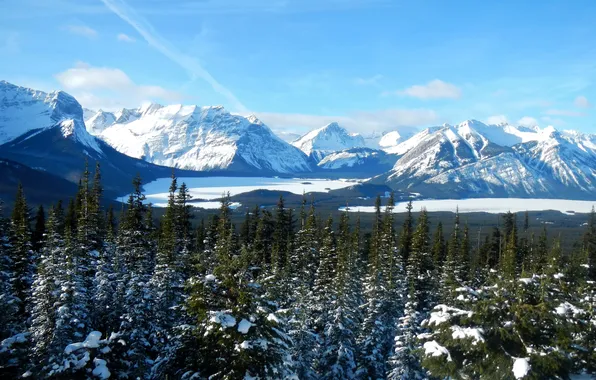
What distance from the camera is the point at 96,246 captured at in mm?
48500

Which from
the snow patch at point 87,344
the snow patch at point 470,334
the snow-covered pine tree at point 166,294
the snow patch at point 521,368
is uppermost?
the snow patch at point 470,334

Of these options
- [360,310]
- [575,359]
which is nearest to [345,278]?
[360,310]

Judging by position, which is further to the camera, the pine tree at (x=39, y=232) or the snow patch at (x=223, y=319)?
the pine tree at (x=39, y=232)

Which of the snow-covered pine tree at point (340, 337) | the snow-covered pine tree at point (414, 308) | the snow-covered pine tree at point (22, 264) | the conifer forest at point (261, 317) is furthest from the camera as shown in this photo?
the snow-covered pine tree at point (22, 264)

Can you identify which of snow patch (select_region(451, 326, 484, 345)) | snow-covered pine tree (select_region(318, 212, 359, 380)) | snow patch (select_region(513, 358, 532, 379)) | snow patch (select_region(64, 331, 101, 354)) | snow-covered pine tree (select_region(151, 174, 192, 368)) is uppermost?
snow patch (select_region(451, 326, 484, 345))

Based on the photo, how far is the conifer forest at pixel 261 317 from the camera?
15023 millimetres

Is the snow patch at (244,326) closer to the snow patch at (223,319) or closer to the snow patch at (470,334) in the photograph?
the snow patch at (223,319)

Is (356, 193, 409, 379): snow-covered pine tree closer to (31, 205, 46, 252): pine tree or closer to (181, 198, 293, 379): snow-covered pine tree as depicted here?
(181, 198, 293, 379): snow-covered pine tree

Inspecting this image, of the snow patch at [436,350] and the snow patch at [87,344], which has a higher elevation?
the snow patch at [87,344]

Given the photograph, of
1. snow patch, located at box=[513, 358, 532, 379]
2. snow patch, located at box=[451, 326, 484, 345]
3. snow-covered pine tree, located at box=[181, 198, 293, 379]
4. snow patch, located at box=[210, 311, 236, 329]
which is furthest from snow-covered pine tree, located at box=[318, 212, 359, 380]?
snow patch, located at box=[513, 358, 532, 379]

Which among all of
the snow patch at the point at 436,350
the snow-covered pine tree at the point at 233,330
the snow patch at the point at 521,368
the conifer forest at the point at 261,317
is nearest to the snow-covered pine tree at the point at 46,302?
the conifer forest at the point at 261,317

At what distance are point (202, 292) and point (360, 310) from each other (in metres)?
26.4

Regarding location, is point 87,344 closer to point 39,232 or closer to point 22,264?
point 22,264

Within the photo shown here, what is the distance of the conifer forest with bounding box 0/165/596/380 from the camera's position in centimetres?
1502
